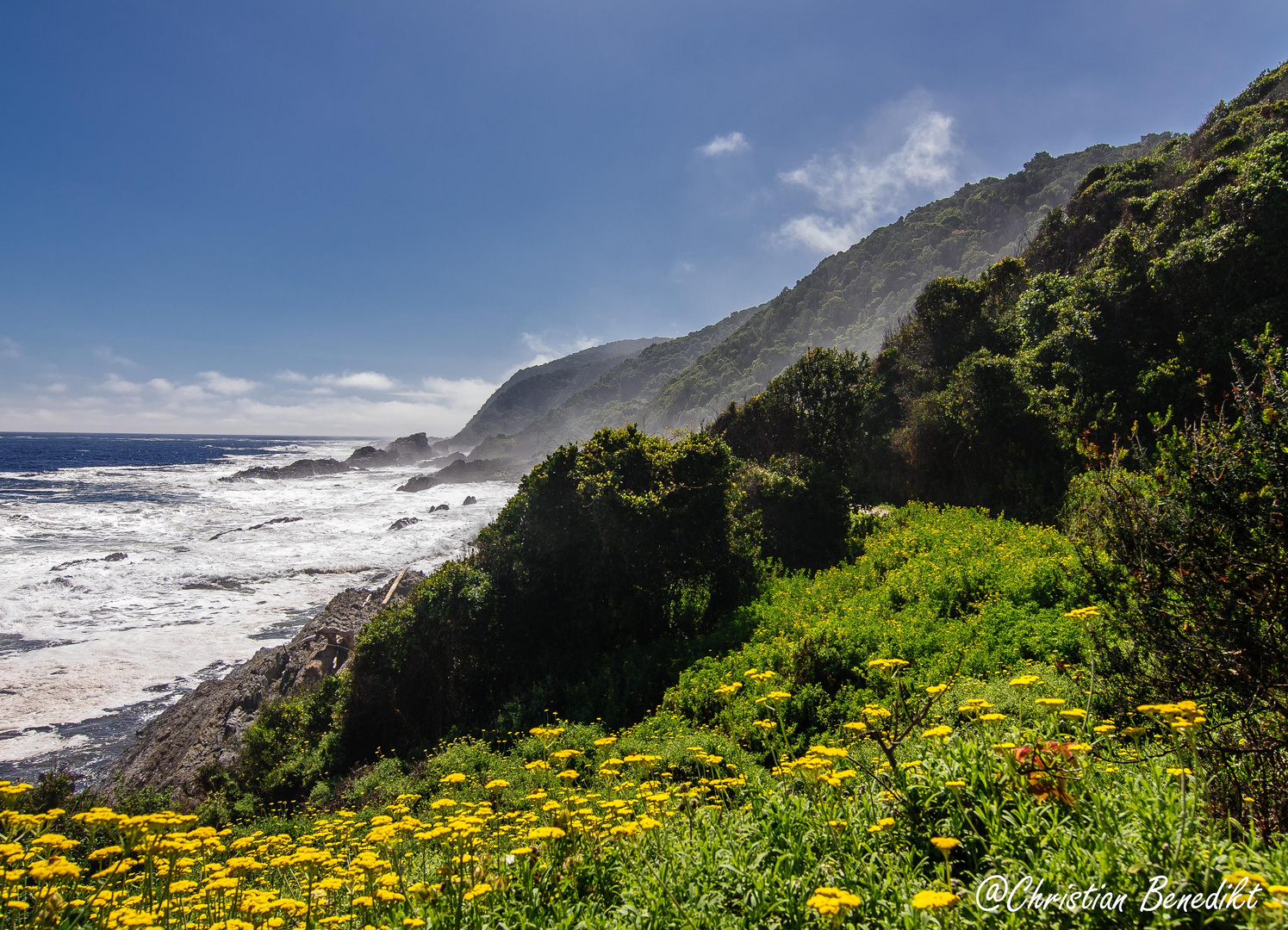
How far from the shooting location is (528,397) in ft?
587

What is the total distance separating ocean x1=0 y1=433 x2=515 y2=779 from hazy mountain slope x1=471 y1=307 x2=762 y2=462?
2603 inches

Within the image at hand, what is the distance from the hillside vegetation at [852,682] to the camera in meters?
2.57

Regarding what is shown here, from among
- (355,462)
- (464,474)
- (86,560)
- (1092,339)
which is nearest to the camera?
(1092,339)

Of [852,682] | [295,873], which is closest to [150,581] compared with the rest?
[295,873]

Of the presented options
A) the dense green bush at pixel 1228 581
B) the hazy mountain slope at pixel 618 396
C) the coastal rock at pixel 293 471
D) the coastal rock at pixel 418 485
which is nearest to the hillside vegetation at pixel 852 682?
the dense green bush at pixel 1228 581

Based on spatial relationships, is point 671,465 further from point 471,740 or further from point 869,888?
point 869,888

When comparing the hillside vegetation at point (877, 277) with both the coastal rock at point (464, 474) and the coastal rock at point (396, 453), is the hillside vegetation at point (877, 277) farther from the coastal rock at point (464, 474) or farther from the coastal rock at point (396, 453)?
the coastal rock at point (396, 453)

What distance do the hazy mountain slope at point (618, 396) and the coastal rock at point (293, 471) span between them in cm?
3624

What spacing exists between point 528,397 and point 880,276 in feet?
393

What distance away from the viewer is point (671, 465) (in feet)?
39.2

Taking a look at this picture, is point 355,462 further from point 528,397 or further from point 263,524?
point 528,397

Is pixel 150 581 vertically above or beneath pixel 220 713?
above

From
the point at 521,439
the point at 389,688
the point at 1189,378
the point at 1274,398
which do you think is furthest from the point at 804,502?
the point at 521,439

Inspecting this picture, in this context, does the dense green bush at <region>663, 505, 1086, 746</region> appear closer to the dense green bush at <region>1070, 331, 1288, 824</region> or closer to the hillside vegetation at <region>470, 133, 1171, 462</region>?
the dense green bush at <region>1070, 331, 1288, 824</region>
